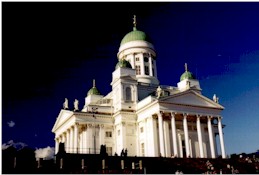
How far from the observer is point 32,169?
2655 cm

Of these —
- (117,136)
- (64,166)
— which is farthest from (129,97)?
(64,166)

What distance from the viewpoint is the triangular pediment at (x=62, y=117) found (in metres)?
52.2

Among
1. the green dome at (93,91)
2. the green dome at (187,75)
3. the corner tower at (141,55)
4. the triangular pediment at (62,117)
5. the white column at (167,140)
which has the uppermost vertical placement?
the corner tower at (141,55)

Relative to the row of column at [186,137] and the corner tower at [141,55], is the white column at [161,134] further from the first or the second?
the corner tower at [141,55]

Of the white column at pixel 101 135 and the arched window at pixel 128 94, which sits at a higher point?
the arched window at pixel 128 94

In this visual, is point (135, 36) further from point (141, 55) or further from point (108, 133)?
point (108, 133)

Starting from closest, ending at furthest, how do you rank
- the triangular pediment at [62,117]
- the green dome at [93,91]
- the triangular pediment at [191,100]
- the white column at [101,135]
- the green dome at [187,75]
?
the triangular pediment at [191,100] → the white column at [101,135] → the triangular pediment at [62,117] → the green dome at [187,75] → the green dome at [93,91]

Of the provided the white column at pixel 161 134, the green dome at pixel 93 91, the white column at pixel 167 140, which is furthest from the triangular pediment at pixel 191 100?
the green dome at pixel 93 91

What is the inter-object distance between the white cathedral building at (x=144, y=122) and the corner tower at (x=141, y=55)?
3.11 m

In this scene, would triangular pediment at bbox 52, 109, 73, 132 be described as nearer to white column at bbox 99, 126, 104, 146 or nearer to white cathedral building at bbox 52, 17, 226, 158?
white cathedral building at bbox 52, 17, 226, 158

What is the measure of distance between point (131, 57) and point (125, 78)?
8.57m

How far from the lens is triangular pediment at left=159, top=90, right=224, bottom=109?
151 feet

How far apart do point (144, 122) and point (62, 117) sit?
51.1 ft

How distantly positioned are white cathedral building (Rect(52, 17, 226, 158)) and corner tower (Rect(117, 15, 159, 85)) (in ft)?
10.2
